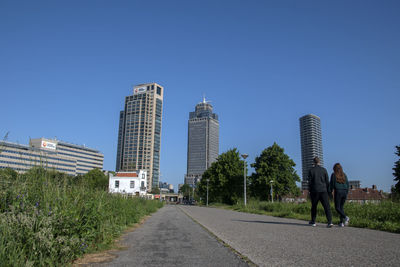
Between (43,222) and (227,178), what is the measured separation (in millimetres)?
49415

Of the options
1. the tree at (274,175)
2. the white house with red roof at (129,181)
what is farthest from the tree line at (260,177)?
the white house with red roof at (129,181)

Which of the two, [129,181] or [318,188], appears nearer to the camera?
[318,188]

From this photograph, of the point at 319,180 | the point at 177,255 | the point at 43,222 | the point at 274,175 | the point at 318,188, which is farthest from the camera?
the point at 274,175

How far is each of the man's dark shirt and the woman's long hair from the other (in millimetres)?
354

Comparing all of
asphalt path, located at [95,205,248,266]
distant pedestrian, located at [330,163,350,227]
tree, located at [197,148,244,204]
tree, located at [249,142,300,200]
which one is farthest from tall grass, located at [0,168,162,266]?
tree, located at [197,148,244,204]

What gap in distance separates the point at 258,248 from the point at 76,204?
3.25 meters

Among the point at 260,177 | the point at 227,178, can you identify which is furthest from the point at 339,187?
the point at 227,178

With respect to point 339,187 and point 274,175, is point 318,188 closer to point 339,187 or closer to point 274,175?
point 339,187

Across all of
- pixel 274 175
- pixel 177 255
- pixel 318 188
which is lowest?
pixel 177 255

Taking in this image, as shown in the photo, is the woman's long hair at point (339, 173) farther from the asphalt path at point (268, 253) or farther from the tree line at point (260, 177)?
the tree line at point (260, 177)

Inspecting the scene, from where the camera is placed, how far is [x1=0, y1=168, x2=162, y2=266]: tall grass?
3.21 metres

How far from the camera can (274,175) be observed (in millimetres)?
46781

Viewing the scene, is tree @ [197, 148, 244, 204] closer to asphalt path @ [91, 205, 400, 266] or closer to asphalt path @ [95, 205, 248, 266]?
asphalt path @ [91, 205, 400, 266]

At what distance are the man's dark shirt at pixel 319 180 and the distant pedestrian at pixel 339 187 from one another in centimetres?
23
